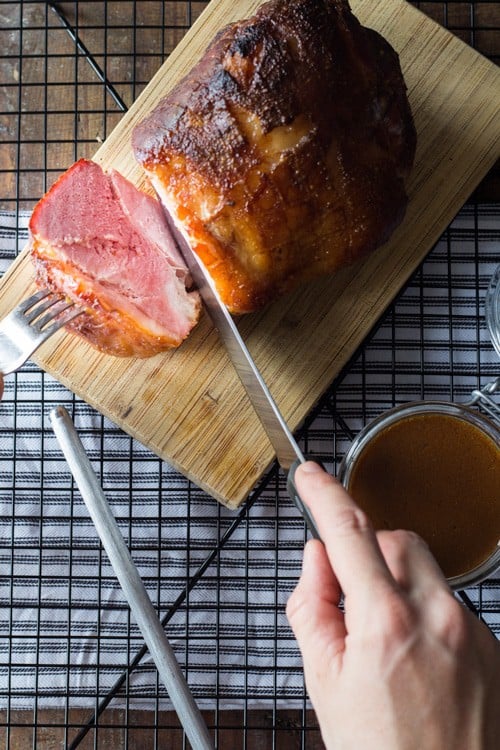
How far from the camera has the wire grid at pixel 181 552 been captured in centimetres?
188

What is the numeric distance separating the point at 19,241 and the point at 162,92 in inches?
19.1

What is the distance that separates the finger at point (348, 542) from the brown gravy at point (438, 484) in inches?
18.4

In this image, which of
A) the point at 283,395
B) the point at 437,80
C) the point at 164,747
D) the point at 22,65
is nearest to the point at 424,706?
the point at 283,395

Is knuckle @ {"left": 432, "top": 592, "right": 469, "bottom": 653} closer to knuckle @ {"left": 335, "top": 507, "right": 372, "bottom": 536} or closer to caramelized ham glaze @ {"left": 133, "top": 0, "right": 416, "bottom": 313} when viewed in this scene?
knuckle @ {"left": 335, "top": 507, "right": 372, "bottom": 536}

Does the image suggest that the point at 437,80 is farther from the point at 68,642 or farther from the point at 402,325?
the point at 68,642

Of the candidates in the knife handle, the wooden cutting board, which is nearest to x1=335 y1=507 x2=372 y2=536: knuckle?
the knife handle

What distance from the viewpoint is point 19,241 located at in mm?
1944

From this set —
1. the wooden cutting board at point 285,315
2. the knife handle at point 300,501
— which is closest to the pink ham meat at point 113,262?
the wooden cutting board at point 285,315

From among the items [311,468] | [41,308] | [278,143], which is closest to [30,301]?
[41,308]

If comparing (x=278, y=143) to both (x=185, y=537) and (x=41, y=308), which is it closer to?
(x=41, y=308)

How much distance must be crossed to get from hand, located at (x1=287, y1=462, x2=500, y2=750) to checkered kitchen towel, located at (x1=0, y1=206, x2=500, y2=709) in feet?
2.14

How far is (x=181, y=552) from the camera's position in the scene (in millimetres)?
1909

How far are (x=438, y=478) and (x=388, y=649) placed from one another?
605 millimetres

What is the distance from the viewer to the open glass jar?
5.53ft
